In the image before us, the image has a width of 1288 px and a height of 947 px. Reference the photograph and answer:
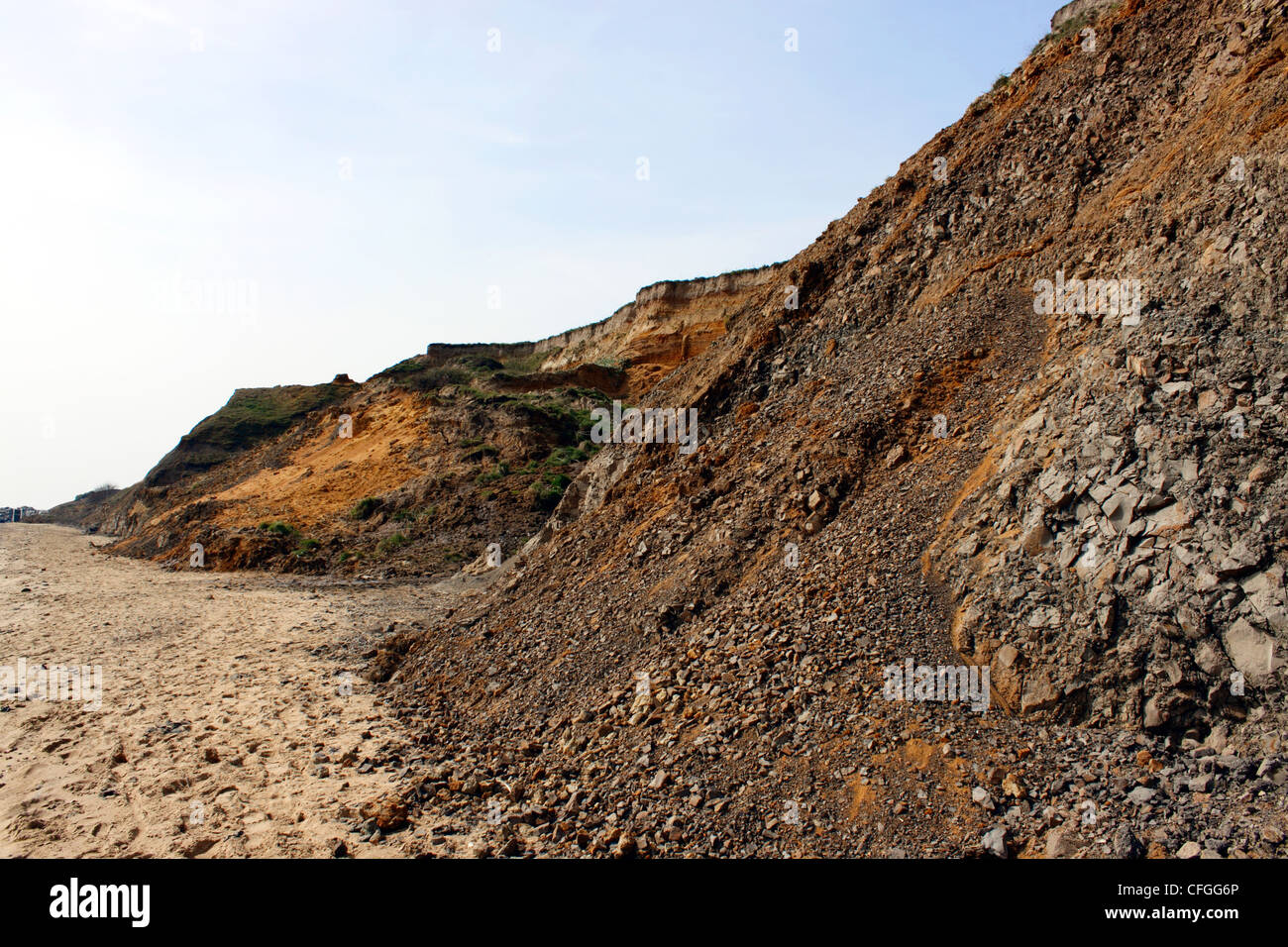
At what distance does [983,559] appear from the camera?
670 cm

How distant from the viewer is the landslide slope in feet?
16.9

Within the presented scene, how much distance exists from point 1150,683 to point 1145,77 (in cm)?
996

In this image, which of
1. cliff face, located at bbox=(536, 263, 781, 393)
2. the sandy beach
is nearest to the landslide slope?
the sandy beach

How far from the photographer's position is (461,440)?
2933 centimetres

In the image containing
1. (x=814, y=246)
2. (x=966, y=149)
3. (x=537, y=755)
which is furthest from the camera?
(x=814, y=246)

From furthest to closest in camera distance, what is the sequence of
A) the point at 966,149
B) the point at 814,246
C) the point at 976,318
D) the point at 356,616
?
the point at 356,616 < the point at 814,246 < the point at 966,149 < the point at 976,318

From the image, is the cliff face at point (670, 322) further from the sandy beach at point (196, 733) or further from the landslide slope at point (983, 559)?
the landslide slope at point (983, 559)

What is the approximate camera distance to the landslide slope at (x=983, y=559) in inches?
202

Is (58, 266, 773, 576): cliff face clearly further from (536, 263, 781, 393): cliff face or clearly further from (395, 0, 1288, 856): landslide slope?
(395, 0, 1288, 856): landslide slope

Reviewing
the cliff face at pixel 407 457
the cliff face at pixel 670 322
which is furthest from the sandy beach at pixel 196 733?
the cliff face at pixel 670 322

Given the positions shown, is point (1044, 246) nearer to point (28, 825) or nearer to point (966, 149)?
point (966, 149)

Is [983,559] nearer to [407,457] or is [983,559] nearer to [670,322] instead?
[407,457]

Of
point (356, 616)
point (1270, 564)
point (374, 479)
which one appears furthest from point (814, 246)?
point (374, 479)

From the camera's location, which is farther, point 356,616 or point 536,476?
point 536,476
